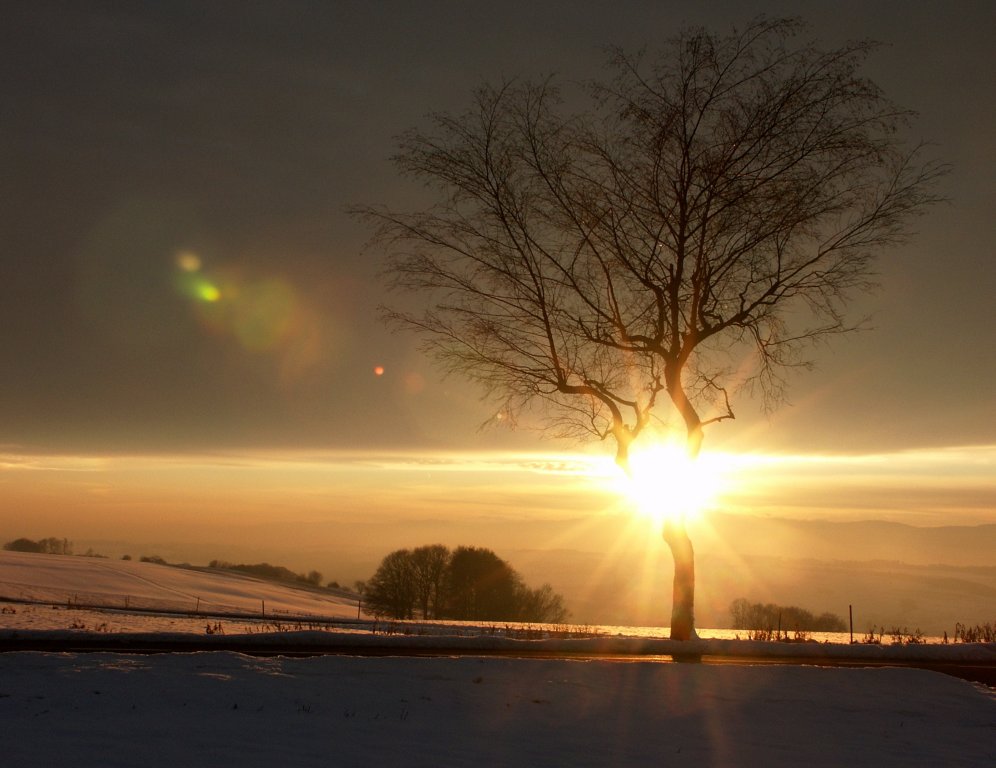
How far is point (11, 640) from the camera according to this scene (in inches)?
585

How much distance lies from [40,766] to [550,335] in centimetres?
1354

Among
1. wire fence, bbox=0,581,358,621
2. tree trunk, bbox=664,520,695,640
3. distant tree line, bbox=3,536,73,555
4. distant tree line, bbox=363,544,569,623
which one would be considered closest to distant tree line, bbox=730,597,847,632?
distant tree line, bbox=363,544,569,623

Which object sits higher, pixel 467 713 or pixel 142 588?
pixel 467 713

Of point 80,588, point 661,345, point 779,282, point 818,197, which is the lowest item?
point 80,588

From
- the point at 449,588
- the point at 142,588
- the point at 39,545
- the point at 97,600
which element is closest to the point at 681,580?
the point at 97,600

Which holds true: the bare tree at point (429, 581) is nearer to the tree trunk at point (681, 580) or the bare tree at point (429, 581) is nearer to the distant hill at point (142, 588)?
the distant hill at point (142, 588)

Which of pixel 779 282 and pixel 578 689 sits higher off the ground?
pixel 779 282

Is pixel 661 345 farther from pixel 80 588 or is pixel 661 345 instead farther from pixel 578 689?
pixel 80 588

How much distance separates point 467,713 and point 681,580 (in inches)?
349

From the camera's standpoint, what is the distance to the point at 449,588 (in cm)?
8219

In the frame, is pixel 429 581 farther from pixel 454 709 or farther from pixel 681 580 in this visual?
pixel 454 709

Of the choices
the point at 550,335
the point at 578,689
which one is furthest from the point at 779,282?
the point at 578,689

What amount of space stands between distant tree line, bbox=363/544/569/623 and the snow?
2585 inches

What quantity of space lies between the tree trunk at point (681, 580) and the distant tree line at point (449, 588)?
201 ft
